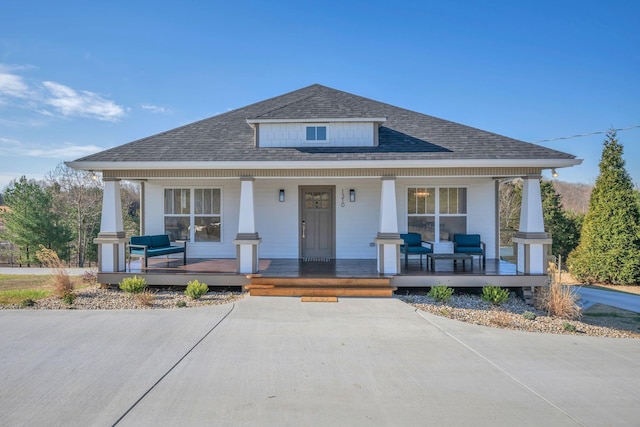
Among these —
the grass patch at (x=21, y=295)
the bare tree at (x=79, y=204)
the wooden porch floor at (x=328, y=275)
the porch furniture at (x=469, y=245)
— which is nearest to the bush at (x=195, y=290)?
the wooden porch floor at (x=328, y=275)

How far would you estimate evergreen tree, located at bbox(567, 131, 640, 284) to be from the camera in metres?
13.0

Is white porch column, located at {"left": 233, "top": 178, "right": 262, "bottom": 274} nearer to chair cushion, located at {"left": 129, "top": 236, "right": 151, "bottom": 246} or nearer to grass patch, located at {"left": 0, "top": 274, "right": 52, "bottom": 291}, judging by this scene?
chair cushion, located at {"left": 129, "top": 236, "right": 151, "bottom": 246}

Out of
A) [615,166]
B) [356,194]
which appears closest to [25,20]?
[356,194]

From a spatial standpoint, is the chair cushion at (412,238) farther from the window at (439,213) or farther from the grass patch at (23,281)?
the grass patch at (23,281)

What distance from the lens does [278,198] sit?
1142 centimetres

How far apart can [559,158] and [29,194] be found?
24935 millimetres

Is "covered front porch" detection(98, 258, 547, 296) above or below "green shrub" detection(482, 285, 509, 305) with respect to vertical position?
above

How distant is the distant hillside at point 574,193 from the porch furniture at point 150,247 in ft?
139

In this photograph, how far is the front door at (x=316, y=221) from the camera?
11406mm

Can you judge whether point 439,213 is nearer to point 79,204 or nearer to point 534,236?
A: point 534,236

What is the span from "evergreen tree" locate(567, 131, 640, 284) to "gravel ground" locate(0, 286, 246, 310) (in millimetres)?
13074

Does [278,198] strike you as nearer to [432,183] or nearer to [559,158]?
[432,183]

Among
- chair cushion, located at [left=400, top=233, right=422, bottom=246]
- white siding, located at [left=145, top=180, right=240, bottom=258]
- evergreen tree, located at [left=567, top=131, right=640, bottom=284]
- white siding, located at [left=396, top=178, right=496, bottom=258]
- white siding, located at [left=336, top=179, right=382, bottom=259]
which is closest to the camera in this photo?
chair cushion, located at [left=400, top=233, right=422, bottom=246]

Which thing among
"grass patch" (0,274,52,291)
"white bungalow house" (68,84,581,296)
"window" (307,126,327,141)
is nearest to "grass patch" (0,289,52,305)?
"grass patch" (0,274,52,291)
